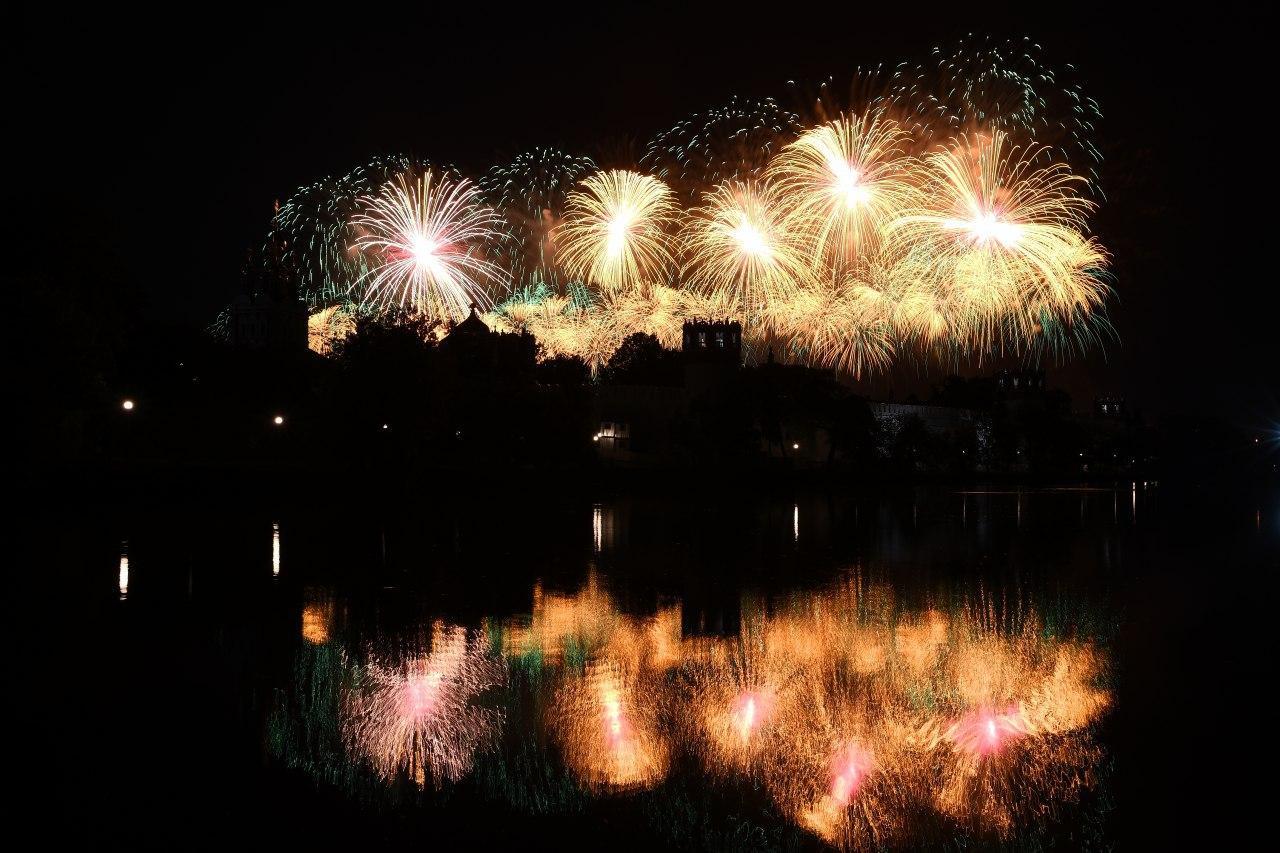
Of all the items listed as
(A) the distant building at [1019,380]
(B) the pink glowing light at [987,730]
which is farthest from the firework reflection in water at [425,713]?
(A) the distant building at [1019,380]

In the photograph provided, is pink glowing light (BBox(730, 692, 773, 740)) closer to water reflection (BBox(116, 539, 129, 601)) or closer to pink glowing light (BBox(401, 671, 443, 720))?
pink glowing light (BBox(401, 671, 443, 720))

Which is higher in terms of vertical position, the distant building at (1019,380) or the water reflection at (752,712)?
the distant building at (1019,380)

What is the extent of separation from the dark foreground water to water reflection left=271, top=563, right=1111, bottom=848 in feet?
0.12

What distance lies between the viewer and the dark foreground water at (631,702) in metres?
6.79

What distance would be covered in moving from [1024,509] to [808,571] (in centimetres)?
2866

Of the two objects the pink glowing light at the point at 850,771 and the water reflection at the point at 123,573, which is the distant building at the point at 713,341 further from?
the pink glowing light at the point at 850,771

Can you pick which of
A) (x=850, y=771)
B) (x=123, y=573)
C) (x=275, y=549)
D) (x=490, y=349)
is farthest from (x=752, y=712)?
(x=490, y=349)

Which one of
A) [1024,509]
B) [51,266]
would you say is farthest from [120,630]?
[1024,509]

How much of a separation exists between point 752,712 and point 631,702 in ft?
3.25

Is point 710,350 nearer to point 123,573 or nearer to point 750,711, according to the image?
point 123,573

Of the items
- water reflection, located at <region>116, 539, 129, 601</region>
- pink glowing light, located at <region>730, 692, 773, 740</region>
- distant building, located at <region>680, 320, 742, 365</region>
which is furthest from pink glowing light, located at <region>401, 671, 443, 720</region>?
distant building, located at <region>680, 320, 742, 365</region>

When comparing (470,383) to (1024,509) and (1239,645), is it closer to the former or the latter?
(1024,509)

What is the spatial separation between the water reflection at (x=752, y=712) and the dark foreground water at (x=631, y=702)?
0.04 m

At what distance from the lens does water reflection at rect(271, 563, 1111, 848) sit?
731 cm
